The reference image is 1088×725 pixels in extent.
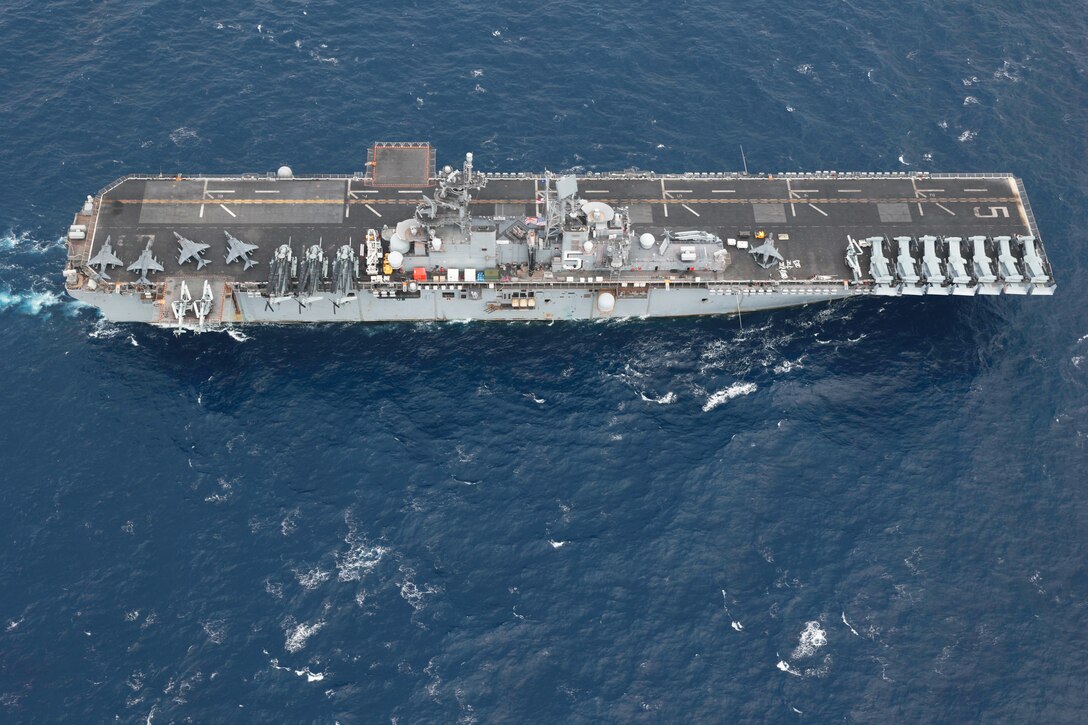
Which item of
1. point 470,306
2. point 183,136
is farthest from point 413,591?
point 183,136

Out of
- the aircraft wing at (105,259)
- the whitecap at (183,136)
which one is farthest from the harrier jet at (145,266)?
the whitecap at (183,136)

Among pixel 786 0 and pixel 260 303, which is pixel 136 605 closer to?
pixel 260 303

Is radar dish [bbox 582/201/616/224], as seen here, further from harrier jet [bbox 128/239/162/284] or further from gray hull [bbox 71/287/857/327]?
harrier jet [bbox 128/239/162/284]

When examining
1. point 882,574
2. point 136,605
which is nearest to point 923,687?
A: point 882,574

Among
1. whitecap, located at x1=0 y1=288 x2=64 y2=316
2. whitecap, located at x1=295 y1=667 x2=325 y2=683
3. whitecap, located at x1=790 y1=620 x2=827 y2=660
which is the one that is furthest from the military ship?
whitecap, located at x1=295 y1=667 x2=325 y2=683

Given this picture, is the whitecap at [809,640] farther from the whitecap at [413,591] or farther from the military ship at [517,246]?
the military ship at [517,246]

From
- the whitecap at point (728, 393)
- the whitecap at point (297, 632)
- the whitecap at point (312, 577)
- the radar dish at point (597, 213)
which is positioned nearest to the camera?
the whitecap at point (297, 632)
